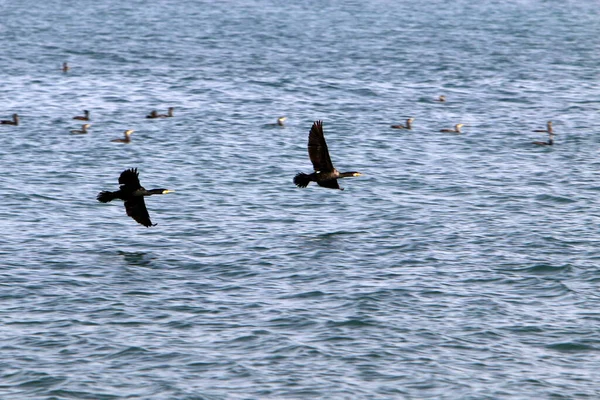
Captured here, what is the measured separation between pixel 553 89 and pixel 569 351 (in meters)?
37.8

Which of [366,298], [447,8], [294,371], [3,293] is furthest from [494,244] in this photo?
[447,8]

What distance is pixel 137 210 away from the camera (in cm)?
2855

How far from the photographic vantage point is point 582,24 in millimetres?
98000

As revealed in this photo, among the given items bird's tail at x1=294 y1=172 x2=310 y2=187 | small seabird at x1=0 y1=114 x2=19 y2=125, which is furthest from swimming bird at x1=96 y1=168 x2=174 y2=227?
small seabird at x1=0 y1=114 x2=19 y2=125

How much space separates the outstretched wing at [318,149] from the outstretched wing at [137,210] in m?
4.58

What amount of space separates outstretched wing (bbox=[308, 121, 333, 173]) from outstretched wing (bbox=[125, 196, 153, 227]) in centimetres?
458

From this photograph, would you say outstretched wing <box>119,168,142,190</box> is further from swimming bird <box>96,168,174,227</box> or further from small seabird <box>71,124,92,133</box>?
small seabird <box>71,124,92,133</box>

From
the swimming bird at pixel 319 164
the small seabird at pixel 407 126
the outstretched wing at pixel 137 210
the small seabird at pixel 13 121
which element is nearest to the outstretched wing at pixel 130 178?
the outstretched wing at pixel 137 210

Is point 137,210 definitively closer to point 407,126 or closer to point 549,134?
point 407,126

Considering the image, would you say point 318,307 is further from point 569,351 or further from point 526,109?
point 526,109

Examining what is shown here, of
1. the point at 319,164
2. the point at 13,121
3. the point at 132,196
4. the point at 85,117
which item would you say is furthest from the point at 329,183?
the point at 13,121

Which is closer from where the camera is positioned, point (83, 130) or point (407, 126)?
point (83, 130)

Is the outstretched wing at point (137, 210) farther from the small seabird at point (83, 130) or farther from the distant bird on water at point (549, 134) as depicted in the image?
the distant bird on water at point (549, 134)

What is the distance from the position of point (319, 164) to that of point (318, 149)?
23.9 inches
